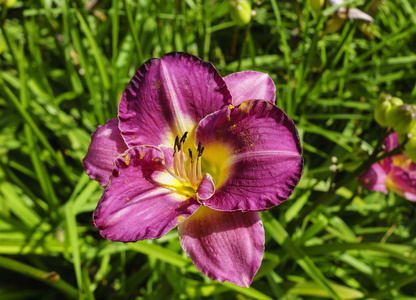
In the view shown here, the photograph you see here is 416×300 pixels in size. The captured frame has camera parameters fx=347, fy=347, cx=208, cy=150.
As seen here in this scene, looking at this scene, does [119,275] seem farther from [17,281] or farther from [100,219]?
[100,219]

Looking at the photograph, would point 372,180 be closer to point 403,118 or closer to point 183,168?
point 403,118

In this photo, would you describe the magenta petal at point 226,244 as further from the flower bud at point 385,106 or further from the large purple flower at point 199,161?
the flower bud at point 385,106

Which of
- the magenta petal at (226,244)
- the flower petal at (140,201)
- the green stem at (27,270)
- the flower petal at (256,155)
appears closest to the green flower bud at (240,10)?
the flower petal at (256,155)

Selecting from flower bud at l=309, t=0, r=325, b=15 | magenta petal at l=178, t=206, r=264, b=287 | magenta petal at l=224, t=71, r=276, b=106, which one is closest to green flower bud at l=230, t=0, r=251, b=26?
flower bud at l=309, t=0, r=325, b=15

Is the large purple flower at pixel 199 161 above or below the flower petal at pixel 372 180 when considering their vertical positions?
above

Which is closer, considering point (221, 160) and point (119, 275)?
point (221, 160)

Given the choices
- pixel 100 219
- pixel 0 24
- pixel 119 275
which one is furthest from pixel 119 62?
pixel 100 219

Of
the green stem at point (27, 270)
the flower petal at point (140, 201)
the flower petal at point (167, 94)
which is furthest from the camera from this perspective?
the green stem at point (27, 270)
